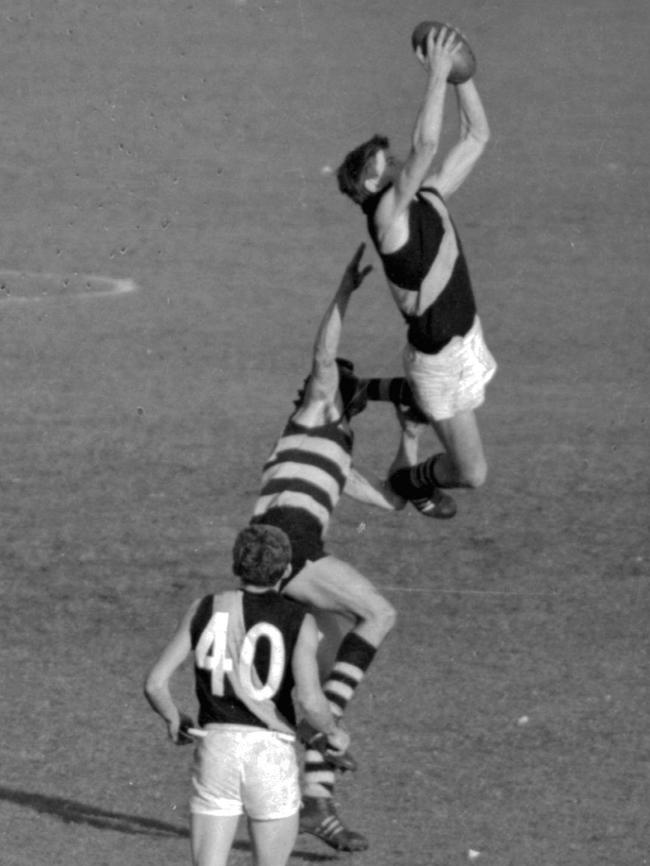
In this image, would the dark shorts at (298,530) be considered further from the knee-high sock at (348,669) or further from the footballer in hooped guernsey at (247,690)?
the footballer in hooped guernsey at (247,690)

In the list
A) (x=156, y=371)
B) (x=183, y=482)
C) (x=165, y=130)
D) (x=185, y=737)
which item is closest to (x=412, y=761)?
(x=185, y=737)

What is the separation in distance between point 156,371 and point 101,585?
5.74 m

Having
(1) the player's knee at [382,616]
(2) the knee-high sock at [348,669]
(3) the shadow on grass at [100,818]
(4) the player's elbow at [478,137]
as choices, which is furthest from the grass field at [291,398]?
(4) the player's elbow at [478,137]

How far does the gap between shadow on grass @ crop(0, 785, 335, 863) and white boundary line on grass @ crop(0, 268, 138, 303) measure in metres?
12.0

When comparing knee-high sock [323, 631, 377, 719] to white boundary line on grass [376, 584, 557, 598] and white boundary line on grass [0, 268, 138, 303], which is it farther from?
white boundary line on grass [0, 268, 138, 303]

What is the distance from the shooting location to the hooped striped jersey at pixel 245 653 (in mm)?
7305

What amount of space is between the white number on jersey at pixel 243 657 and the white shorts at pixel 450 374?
2.78 m

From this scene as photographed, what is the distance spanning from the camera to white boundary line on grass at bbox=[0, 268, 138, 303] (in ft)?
70.2

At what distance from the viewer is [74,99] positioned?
2812 cm

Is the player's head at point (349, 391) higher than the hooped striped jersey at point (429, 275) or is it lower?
lower

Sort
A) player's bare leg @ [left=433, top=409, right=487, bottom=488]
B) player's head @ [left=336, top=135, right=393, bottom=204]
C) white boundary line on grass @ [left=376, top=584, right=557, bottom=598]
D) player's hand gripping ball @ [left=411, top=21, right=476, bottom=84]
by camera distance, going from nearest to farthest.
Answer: player's hand gripping ball @ [left=411, top=21, right=476, bottom=84] → player's head @ [left=336, top=135, right=393, bottom=204] → player's bare leg @ [left=433, top=409, right=487, bottom=488] → white boundary line on grass @ [left=376, top=584, right=557, bottom=598]

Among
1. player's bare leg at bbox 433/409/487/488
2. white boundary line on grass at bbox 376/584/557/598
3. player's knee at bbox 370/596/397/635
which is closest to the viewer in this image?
player's knee at bbox 370/596/397/635

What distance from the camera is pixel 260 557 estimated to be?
734 centimetres

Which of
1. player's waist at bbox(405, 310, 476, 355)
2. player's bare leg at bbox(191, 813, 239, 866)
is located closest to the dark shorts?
player's waist at bbox(405, 310, 476, 355)
